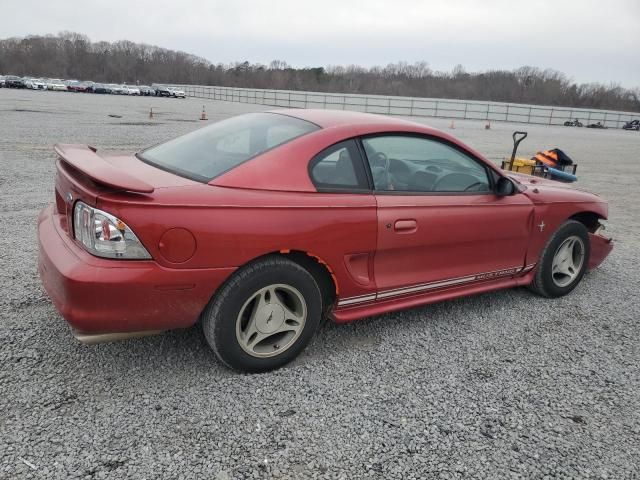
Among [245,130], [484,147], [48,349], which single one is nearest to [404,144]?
[245,130]

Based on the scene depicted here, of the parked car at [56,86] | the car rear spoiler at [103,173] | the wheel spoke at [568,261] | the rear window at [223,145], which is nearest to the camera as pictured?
the car rear spoiler at [103,173]

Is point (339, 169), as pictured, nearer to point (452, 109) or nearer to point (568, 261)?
point (568, 261)

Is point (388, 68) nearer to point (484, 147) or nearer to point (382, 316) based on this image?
point (484, 147)

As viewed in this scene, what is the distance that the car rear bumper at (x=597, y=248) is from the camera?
15.5 ft

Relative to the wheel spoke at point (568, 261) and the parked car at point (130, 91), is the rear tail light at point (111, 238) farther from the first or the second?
the parked car at point (130, 91)

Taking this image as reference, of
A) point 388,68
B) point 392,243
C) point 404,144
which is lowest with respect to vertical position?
point 392,243

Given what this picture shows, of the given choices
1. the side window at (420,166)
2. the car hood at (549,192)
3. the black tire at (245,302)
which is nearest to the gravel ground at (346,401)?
the black tire at (245,302)

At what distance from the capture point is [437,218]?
3.36 metres

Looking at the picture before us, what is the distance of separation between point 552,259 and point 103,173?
3.48 metres

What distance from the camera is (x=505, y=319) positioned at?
390 centimetres

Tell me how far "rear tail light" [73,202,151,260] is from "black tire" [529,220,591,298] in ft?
10.4

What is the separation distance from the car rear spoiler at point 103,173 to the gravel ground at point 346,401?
109cm

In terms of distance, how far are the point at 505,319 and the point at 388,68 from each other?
98.6 metres

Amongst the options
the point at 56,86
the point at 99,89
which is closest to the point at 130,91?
the point at 99,89
